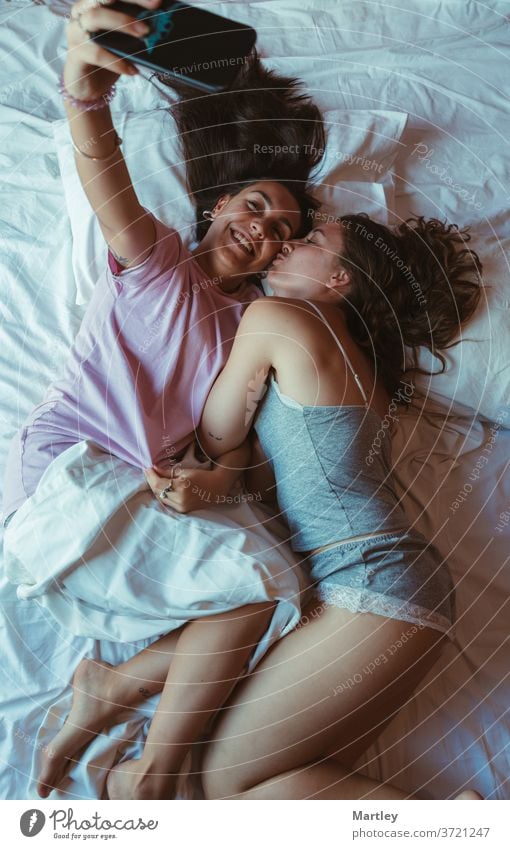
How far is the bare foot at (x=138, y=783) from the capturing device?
60 centimetres

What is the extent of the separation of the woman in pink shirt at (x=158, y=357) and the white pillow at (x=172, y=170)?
0.31 ft

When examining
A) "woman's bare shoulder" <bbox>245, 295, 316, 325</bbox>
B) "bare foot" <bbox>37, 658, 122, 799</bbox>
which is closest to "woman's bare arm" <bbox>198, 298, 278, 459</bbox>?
"woman's bare shoulder" <bbox>245, 295, 316, 325</bbox>

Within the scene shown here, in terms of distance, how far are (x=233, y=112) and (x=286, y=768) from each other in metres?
0.63

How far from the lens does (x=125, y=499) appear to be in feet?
2.02

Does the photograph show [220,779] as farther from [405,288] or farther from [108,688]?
[405,288]

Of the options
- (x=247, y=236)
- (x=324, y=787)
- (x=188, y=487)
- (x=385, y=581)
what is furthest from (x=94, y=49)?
(x=324, y=787)

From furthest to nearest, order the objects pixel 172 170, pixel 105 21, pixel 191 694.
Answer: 1. pixel 172 170
2. pixel 191 694
3. pixel 105 21

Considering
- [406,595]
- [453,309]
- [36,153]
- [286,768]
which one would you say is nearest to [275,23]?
[36,153]

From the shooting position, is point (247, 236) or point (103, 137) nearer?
point (103, 137)

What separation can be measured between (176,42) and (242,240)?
0.64ft

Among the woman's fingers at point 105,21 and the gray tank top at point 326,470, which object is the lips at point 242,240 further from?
→ the woman's fingers at point 105,21

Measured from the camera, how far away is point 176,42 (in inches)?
21.7
